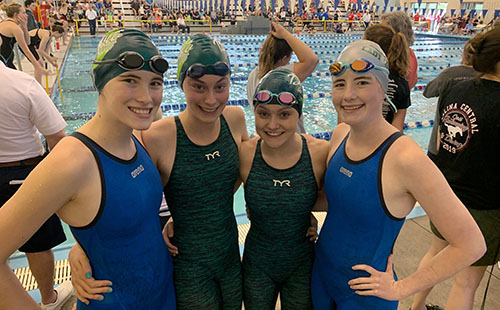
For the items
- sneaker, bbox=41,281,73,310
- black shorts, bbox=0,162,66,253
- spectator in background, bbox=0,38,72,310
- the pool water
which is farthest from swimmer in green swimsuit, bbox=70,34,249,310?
the pool water

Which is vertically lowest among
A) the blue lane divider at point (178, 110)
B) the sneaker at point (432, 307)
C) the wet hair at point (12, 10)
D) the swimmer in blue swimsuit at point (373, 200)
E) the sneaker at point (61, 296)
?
the blue lane divider at point (178, 110)

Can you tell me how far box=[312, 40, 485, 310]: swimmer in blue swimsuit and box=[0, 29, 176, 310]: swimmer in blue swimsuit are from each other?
0.81 meters

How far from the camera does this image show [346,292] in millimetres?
1623

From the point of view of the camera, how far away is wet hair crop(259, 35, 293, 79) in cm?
310

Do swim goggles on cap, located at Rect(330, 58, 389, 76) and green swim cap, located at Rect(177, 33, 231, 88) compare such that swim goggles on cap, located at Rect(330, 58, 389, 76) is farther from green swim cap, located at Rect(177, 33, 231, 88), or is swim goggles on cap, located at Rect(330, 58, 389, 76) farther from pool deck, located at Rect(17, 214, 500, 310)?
pool deck, located at Rect(17, 214, 500, 310)

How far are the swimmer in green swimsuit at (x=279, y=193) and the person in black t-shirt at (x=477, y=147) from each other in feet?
3.13

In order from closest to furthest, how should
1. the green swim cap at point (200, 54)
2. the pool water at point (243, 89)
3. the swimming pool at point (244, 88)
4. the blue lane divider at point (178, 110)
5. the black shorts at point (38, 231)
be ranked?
the green swim cap at point (200, 54) → the black shorts at point (38, 231) → the blue lane divider at point (178, 110) → the pool water at point (243, 89) → the swimming pool at point (244, 88)

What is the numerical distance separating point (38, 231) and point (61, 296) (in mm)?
574

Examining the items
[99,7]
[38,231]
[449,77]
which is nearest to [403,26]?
[449,77]

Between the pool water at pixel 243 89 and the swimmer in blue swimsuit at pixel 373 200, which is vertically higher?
the swimmer in blue swimsuit at pixel 373 200

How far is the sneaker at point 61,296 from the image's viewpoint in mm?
2439

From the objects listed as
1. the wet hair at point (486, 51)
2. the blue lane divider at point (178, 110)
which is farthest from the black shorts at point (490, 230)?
the blue lane divider at point (178, 110)

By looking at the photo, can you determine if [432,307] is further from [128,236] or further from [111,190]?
[111,190]

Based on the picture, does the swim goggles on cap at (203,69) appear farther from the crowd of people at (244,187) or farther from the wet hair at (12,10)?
the wet hair at (12,10)
